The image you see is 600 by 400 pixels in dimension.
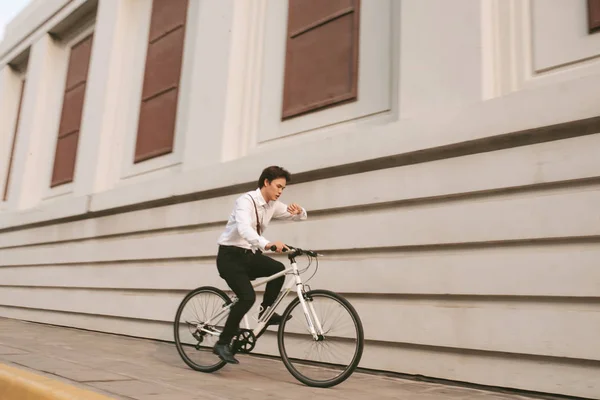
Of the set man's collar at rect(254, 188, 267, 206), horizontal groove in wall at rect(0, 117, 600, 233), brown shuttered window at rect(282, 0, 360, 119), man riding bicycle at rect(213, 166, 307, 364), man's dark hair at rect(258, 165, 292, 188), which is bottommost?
man riding bicycle at rect(213, 166, 307, 364)

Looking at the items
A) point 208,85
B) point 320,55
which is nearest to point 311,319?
point 320,55

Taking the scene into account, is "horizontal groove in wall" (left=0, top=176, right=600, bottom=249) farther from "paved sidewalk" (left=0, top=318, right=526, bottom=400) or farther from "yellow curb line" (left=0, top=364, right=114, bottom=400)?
"yellow curb line" (left=0, top=364, right=114, bottom=400)

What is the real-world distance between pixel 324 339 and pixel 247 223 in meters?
1.12

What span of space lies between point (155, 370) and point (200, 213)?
2.70m

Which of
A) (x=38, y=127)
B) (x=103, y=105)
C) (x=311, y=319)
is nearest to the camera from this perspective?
(x=311, y=319)

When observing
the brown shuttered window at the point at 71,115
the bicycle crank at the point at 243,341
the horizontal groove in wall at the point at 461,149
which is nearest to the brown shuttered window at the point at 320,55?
the horizontal groove in wall at the point at 461,149

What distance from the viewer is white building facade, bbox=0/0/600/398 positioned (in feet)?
13.0

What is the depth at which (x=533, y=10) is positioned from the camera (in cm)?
461

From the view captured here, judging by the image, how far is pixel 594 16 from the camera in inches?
167

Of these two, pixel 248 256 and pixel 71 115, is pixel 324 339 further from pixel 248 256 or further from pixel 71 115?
pixel 71 115

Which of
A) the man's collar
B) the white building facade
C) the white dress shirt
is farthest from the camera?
the man's collar

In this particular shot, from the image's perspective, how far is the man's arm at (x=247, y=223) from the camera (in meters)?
4.22

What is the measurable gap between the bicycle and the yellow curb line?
4.50ft

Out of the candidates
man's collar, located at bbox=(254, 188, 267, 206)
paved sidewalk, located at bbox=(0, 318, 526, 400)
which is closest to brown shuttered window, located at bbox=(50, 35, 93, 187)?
paved sidewalk, located at bbox=(0, 318, 526, 400)
